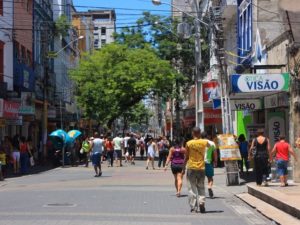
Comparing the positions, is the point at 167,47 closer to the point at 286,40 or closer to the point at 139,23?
the point at 139,23

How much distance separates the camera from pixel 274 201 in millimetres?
14266

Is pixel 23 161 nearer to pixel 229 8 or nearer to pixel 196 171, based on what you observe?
pixel 229 8

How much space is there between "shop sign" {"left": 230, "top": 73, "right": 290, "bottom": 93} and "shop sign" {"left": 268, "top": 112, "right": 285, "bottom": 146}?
4736 mm

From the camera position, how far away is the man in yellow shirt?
13.5 metres

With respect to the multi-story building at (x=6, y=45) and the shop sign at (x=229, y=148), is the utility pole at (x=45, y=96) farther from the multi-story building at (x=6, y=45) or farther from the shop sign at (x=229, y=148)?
the shop sign at (x=229, y=148)

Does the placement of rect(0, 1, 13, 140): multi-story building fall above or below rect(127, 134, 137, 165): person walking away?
above

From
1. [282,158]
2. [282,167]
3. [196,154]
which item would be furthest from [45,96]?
[196,154]

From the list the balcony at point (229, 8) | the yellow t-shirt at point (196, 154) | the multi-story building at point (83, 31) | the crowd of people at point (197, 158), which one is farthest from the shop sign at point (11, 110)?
the multi-story building at point (83, 31)

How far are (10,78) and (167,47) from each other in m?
14.4

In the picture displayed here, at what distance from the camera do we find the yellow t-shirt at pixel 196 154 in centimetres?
1351

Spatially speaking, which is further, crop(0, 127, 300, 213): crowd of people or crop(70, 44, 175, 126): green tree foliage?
crop(70, 44, 175, 126): green tree foliage

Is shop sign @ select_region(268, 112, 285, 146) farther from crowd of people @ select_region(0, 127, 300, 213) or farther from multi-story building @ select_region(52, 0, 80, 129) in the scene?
multi-story building @ select_region(52, 0, 80, 129)

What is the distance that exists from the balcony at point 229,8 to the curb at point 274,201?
1872 cm

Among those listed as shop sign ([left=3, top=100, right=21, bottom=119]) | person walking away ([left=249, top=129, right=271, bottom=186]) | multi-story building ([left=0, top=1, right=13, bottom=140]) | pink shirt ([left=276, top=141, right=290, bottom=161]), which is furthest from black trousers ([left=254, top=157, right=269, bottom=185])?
multi-story building ([left=0, top=1, right=13, bottom=140])
